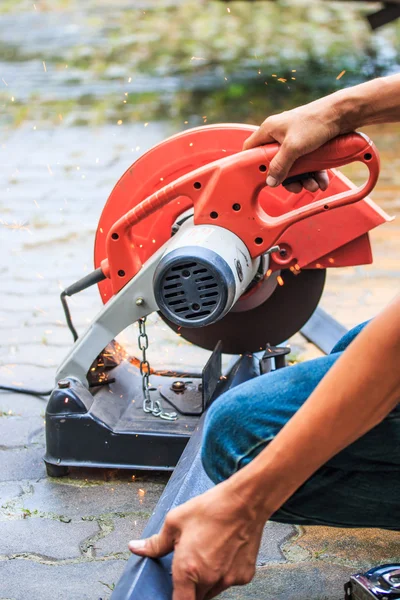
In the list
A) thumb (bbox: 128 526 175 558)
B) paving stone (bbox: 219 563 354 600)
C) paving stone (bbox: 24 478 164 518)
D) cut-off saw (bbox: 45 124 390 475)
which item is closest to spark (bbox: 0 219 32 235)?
cut-off saw (bbox: 45 124 390 475)

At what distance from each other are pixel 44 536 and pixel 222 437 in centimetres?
97

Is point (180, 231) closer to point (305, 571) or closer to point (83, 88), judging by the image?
point (305, 571)

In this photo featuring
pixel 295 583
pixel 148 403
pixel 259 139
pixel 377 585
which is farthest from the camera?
pixel 148 403

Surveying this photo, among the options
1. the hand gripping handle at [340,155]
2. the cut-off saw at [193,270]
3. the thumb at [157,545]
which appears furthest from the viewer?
the cut-off saw at [193,270]

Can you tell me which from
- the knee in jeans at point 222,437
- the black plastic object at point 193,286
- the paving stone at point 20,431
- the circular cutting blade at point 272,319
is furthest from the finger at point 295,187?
the paving stone at point 20,431

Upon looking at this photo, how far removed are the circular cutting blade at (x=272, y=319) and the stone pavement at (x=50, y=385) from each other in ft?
1.65

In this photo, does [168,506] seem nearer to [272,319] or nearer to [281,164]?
[281,164]

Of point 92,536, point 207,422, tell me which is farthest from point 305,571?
point 207,422

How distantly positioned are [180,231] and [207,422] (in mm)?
892

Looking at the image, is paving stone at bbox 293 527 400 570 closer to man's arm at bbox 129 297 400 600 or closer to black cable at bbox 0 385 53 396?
man's arm at bbox 129 297 400 600

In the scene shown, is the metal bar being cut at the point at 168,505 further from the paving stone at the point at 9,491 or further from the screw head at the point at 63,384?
the paving stone at the point at 9,491

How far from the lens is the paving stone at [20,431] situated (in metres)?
2.96

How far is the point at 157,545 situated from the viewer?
164cm

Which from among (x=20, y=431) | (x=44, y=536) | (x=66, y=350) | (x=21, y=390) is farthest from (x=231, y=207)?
(x=66, y=350)
